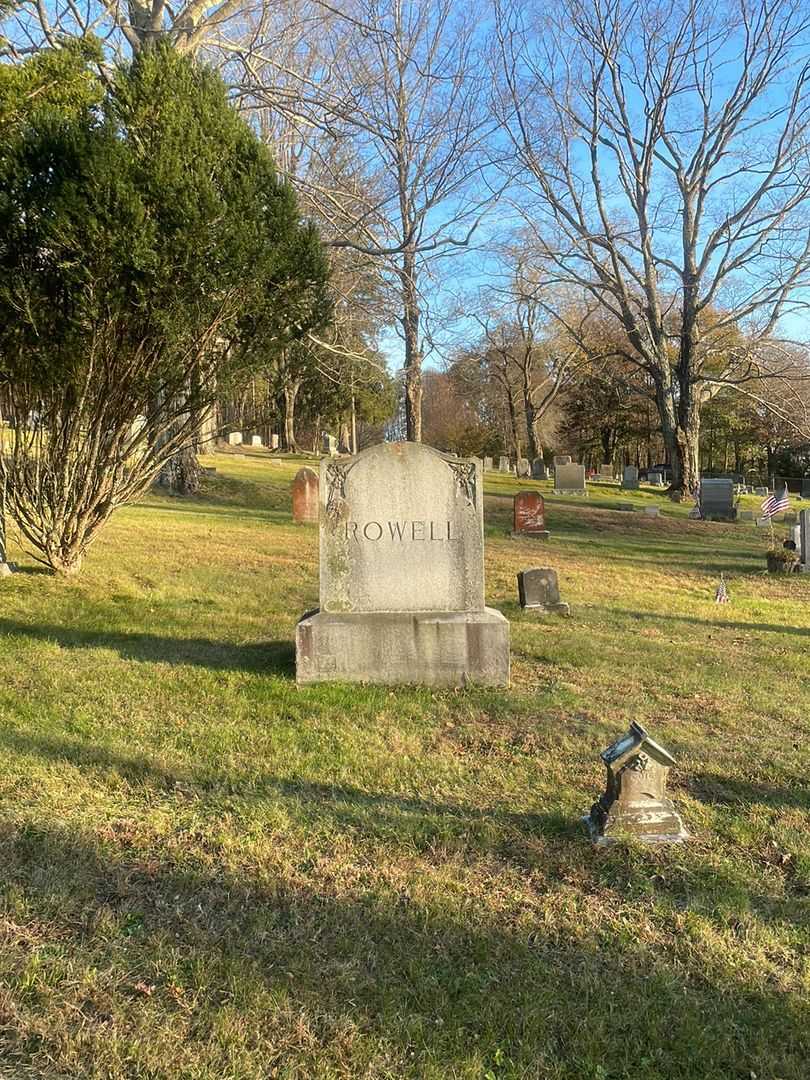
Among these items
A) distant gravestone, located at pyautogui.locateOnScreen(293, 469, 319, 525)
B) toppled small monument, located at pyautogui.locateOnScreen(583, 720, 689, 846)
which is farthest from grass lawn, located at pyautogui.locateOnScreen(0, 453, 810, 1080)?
distant gravestone, located at pyautogui.locateOnScreen(293, 469, 319, 525)

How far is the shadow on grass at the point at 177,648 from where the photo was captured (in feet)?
19.3

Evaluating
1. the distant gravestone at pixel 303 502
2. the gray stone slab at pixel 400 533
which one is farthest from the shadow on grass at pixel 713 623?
the distant gravestone at pixel 303 502

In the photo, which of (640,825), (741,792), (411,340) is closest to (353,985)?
(640,825)

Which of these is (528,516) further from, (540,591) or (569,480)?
(569,480)

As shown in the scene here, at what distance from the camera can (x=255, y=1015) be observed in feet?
7.19

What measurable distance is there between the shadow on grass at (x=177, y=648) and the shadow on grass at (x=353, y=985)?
2.88 metres

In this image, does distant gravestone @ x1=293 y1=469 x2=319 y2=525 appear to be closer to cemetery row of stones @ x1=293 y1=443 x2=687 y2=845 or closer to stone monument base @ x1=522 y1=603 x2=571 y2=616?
stone monument base @ x1=522 y1=603 x2=571 y2=616

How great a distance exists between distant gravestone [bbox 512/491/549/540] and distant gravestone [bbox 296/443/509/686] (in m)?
10.7

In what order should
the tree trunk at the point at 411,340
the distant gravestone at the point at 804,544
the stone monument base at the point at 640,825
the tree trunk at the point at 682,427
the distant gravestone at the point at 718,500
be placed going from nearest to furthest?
the stone monument base at the point at 640,825
the distant gravestone at the point at 804,544
the tree trunk at the point at 411,340
the distant gravestone at the point at 718,500
the tree trunk at the point at 682,427

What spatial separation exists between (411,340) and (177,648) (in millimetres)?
13390

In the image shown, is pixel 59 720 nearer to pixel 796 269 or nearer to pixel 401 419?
pixel 796 269

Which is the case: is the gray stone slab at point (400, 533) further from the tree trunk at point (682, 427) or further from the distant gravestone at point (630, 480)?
the distant gravestone at point (630, 480)

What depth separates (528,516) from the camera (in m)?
16.3

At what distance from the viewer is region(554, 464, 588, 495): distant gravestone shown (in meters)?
29.0
